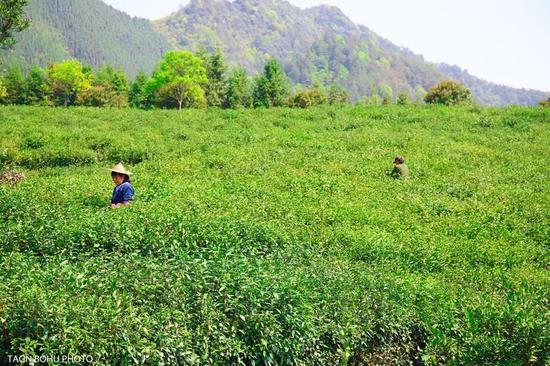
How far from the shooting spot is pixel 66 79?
74500 millimetres

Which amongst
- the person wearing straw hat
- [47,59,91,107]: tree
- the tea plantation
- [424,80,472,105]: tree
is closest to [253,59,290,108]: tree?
[424,80,472,105]: tree

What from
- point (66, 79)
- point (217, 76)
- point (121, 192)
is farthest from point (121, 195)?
point (217, 76)

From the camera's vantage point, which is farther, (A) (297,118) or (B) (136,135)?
(A) (297,118)

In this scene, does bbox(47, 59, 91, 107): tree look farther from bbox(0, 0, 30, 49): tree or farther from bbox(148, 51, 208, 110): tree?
bbox(0, 0, 30, 49): tree

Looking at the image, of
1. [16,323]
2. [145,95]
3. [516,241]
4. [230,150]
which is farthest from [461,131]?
[145,95]

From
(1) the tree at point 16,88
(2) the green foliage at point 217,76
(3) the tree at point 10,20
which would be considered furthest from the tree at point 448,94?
(1) the tree at point 16,88

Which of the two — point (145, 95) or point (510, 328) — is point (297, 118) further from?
point (145, 95)

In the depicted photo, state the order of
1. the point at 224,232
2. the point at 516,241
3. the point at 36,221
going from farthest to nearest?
1. the point at 516,241
2. the point at 224,232
3. the point at 36,221

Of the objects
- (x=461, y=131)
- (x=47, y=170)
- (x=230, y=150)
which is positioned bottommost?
(x=47, y=170)

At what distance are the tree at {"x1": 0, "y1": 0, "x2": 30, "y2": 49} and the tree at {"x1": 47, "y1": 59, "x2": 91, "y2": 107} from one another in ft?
186

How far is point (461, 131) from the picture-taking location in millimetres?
31891

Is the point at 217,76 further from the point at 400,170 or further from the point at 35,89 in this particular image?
the point at 400,170

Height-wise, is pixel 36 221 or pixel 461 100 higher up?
pixel 461 100

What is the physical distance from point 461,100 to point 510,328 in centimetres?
5774
